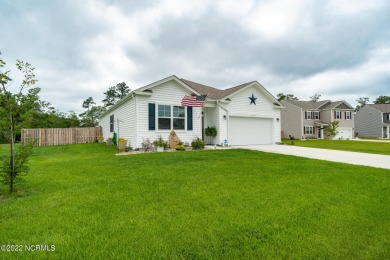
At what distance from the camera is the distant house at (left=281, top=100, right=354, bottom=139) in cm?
3078

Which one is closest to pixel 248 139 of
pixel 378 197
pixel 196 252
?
pixel 378 197

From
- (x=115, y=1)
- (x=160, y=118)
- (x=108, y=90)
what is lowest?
(x=160, y=118)

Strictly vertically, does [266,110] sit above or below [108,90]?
below

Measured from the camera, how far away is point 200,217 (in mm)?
2848

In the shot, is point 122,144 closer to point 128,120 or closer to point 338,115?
point 128,120

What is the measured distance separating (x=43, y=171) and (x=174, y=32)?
10355mm

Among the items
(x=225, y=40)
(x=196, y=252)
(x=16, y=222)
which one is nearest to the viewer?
(x=196, y=252)

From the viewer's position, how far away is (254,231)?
98.4 inches

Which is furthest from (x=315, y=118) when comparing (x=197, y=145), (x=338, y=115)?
(x=197, y=145)

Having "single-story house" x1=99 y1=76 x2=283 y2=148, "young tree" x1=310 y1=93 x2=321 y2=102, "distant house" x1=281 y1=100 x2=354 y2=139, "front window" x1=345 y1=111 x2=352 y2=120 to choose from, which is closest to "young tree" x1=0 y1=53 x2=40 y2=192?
"single-story house" x1=99 y1=76 x2=283 y2=148

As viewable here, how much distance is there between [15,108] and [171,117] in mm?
8372

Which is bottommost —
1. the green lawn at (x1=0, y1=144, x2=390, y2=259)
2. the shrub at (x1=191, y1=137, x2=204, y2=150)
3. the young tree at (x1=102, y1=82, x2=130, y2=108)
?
the green lawn at (x1=0, y1=144, x2=390, y2=259)

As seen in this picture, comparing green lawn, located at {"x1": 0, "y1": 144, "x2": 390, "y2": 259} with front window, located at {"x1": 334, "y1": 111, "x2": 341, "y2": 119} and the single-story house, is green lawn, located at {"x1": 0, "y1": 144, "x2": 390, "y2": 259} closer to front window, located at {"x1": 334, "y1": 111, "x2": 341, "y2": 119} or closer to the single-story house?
the single-story house

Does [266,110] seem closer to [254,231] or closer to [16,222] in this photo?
[254,231]
